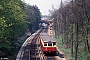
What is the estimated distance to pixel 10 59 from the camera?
122 feet

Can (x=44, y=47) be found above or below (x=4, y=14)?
below

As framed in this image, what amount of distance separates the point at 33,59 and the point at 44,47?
4631mm

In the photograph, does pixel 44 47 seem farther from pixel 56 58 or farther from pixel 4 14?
pixel 4 14

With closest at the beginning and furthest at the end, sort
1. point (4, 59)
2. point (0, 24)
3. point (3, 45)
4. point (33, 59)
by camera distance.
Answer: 1. point (0, 24)
2. point (3, 45)
3. point (4, 59)
4. point (33, 59)

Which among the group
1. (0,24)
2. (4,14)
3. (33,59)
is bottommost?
(33,59)

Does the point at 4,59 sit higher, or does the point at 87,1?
the point at 87,1

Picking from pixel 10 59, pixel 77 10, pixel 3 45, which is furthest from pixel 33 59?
pixel 77 10

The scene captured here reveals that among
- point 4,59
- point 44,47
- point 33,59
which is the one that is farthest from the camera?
point 44,47

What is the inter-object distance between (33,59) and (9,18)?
25.5 feet

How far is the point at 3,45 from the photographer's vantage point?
32.8m

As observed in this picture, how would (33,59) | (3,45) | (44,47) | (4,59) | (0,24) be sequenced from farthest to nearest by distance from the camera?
1. (44,47)
2. (33,59)
3. (4,59)
4. (3,45)
5. (0,24)

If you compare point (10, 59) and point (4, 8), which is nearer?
point (4, 8)

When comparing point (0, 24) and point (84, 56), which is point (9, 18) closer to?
point (0, 24)

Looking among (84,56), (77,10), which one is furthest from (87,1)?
(84,56)
